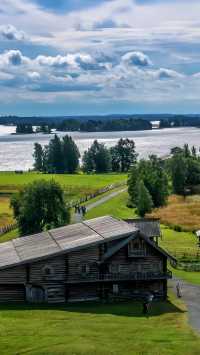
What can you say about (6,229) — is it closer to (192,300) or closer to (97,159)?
(192,300)

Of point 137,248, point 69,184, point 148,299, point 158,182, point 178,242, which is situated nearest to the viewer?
point 148,299

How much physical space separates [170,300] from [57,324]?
12.6 m

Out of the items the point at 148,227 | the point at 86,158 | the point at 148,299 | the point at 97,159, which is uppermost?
the point at 86,158

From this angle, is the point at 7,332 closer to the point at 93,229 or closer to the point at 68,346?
the point at 68,346

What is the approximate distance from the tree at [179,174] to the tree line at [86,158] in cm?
5856

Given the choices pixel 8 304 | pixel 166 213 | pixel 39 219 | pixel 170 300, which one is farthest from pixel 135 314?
pixel 166 213

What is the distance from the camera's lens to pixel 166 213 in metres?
88.6

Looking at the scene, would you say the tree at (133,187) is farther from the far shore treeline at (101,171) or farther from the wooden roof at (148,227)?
the wooden roof at (148,227)

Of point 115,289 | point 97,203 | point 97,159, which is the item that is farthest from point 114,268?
point 97,159

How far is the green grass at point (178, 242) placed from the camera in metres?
60.6

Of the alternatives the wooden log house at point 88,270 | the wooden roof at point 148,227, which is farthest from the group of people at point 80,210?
the wooden log house at point 88,270

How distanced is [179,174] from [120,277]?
75.4m

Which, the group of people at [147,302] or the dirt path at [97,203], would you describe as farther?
the dirt path at [97,203]

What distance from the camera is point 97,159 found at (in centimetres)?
17750
